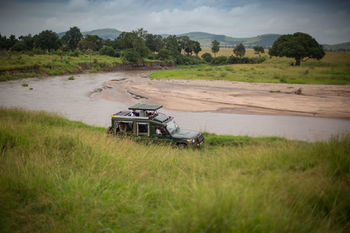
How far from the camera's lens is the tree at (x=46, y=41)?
290 ft

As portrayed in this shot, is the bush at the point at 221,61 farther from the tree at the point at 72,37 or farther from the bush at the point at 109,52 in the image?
the tree at the point at 72,37

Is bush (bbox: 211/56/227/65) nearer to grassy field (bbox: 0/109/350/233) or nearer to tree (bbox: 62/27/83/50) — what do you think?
tree (bbox: 62/27/83/50)

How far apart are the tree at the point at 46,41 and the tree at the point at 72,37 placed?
806 inches

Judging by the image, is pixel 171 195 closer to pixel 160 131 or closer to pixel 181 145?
pixel 181 145

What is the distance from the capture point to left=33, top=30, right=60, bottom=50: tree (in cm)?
8825

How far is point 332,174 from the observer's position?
217 inches

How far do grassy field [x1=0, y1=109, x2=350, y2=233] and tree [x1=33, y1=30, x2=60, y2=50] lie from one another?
317 feet

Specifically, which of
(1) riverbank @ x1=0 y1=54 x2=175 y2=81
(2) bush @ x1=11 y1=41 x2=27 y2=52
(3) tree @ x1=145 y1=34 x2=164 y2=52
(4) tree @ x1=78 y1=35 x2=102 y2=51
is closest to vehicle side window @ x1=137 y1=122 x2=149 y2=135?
(1) riverbank @ x1=0 y1=54 x2=175 y2=81

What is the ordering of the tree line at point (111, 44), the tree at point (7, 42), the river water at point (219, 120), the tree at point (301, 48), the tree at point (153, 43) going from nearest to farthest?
the river water at point (219, 120), the tree at point (301, 48), the tree at point (7, 42), the tree line at point (111, 44), the tree at point (153, 43)

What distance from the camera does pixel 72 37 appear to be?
370 ft

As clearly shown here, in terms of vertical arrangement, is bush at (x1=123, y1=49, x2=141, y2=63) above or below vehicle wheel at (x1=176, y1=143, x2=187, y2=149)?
above

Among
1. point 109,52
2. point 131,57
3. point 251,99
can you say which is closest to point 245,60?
point 131,57

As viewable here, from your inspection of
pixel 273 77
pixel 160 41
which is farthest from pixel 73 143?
pixel 160 41

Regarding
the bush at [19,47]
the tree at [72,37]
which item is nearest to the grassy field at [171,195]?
the bush at [19,47]
